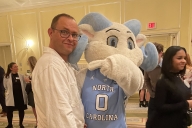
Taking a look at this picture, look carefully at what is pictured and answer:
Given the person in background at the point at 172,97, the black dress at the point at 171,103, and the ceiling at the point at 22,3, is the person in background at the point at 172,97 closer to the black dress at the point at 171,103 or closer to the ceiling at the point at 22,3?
the black dress at the point at 171,103

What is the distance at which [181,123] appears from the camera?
4.61ft

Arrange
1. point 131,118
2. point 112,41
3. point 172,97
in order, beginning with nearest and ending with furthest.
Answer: point 112,41
point 172,97
point 131,118

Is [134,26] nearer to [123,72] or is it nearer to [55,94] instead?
[123,72]

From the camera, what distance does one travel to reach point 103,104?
3.14ft

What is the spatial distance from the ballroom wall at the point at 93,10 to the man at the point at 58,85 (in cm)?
225

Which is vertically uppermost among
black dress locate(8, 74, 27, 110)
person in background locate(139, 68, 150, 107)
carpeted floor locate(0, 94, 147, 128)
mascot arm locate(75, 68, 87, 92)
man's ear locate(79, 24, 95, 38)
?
man's ear locate(79, 24, 95, 38)

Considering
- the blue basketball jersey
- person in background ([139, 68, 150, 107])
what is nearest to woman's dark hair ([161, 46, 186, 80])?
the blue basketball jersey

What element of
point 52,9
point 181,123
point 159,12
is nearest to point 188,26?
point 159,12

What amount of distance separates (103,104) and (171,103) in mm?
738

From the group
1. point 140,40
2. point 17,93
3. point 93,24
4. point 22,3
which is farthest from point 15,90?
point 22,3

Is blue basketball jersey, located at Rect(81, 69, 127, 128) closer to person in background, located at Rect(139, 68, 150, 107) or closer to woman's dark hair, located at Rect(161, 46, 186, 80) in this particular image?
woman's dark hair, located at Rect(161, 46, 186, 80)

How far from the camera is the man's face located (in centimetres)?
93

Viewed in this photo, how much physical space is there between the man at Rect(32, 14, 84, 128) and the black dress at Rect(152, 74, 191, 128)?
0.76 metres

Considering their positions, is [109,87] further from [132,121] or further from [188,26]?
→ [188,26]
